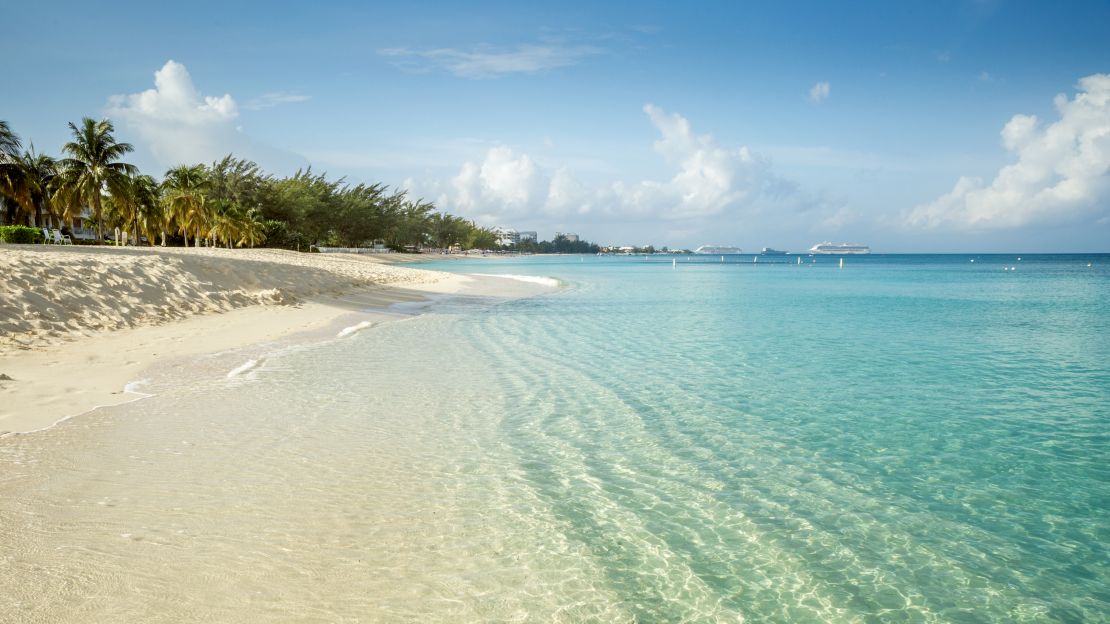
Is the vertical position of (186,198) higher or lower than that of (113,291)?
higher

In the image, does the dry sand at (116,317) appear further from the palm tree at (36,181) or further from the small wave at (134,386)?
the palm tree at (36,181)

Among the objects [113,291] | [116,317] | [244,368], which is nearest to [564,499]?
[244,368]

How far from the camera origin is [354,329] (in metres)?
18.3

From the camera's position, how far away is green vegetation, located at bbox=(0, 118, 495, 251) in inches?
1938

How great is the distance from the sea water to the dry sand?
1.29 m

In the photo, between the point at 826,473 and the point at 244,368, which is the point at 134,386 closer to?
the point at 244,368

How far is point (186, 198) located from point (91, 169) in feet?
34.6

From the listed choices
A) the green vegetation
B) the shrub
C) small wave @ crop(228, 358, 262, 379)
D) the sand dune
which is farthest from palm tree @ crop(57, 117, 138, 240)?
small wave @ crop(228, 358, 262, 379)

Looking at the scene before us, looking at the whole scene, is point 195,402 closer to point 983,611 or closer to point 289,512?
point 289,512

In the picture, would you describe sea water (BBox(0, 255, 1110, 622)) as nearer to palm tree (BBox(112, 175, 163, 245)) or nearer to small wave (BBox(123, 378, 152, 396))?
small wave (BBox(123, 378, 152, 396))

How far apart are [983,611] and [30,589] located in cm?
627

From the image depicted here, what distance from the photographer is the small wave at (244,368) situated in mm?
11490

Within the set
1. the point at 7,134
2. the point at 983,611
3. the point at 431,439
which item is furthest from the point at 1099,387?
the point at 7,134

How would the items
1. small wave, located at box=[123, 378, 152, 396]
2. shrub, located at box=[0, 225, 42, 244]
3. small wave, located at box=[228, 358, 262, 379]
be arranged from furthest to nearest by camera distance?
A: shrub, located at box=[0, 225, 42, 244] → small wave, located at box=[228, 358, 262, 379] → small wave, located at box=[123, 378, 152, 396]
